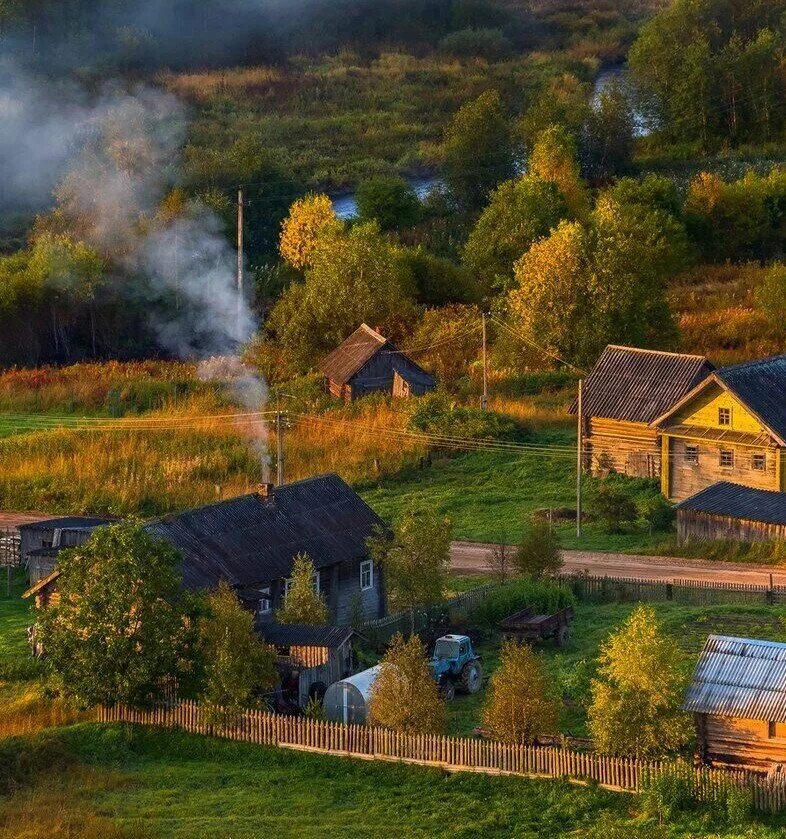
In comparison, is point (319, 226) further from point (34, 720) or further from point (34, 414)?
point (34, 720)

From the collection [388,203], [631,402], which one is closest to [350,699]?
[631,402]

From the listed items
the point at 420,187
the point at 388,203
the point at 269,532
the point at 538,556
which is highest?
the point at 420,187

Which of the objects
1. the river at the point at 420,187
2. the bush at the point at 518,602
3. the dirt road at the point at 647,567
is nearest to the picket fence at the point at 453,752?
the bush at the point at 518,602

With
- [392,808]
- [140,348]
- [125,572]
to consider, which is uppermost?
[140,348]

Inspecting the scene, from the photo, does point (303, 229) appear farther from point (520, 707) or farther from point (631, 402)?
point (520, 707)

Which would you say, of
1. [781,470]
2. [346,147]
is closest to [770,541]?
[781,470]

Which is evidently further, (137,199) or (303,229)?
(137,199)

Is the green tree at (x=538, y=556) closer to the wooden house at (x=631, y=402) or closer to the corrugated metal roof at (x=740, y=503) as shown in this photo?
the corrugated metal roof at (x=740, y=503)
